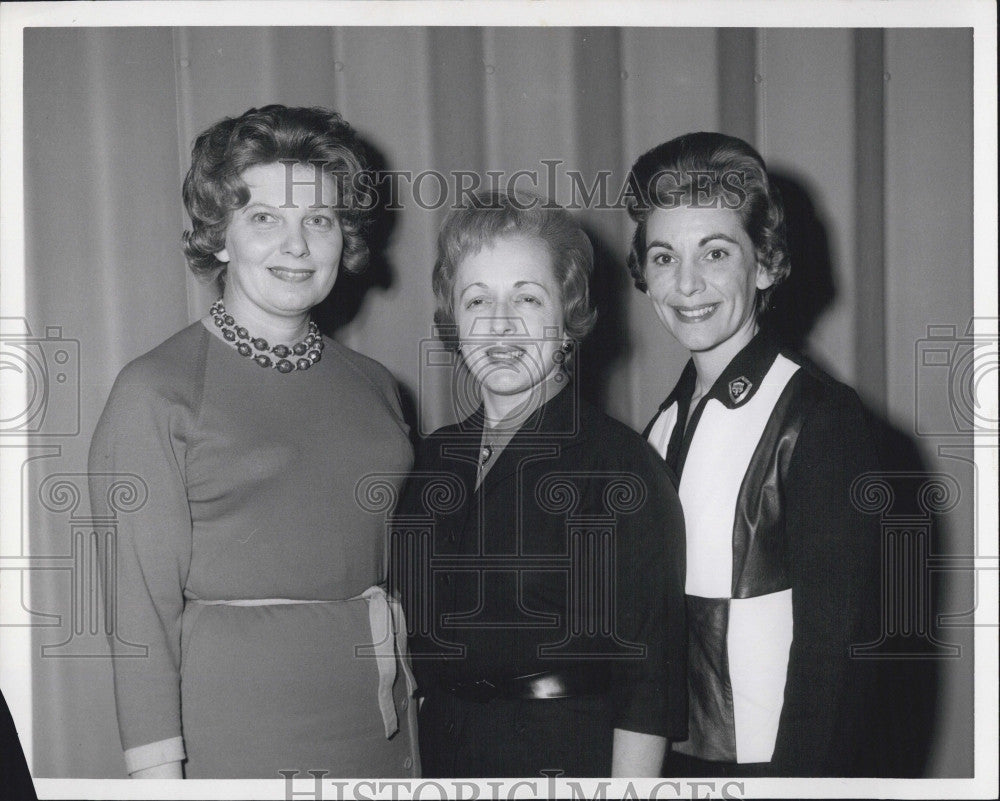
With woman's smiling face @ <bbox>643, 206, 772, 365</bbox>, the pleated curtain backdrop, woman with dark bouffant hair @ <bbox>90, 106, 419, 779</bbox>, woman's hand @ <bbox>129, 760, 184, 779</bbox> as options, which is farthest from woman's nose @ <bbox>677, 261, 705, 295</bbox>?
woman's hand @ <bbox>129, 760, 184, 779</bbox>

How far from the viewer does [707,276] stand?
142 cm

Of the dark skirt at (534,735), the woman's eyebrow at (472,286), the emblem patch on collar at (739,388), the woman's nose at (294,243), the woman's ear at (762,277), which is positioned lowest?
the dark skirt at (534,735)

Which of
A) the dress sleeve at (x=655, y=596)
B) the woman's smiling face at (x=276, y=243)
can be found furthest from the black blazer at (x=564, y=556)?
the woman's smiling face at (x=276, y=243)

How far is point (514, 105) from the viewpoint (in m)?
1.53

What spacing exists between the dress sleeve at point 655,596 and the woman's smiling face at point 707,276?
20 cm

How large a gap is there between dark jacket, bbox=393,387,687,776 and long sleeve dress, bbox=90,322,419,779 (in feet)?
0.37

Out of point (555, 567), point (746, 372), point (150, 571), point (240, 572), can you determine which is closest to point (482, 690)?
point (555, 567)

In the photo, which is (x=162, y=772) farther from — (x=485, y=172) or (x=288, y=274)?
(x=485, y=172)

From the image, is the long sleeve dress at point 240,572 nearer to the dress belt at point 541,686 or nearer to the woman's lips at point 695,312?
the dress belt at point 541,686

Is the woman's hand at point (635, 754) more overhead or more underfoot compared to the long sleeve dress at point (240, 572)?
more underfoot

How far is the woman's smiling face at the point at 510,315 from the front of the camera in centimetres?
136

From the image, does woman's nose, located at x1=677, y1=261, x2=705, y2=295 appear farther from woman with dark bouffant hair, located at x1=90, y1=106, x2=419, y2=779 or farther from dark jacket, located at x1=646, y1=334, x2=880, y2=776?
woman with dark bouffant hair, located at x1=90, y1=106, x2=419, y2=779

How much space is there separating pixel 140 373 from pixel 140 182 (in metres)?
0.34

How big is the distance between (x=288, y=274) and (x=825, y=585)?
89cm
